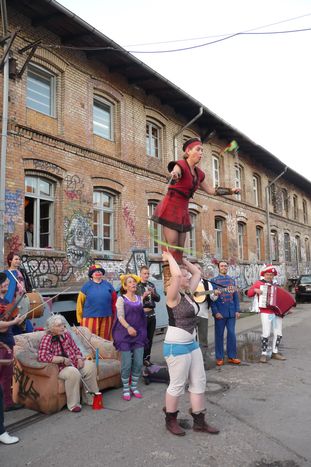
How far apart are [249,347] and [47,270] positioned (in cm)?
545

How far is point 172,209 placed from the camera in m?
4.23

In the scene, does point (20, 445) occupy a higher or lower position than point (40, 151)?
lower

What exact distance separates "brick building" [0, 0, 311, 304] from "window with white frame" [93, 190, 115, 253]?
3cm

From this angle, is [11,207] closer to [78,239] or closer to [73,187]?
[73,187]

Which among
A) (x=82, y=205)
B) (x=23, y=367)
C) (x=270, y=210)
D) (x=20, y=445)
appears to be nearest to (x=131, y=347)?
(x=23, y=367)

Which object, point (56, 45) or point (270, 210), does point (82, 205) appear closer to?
point (56, 45)

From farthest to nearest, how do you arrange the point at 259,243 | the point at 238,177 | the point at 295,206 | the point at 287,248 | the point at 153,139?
the point at 295,206, the point at 287,248, the point at 259,243, the point at 238,177, the point at 153,139

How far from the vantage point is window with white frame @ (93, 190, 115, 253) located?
12.6 metres

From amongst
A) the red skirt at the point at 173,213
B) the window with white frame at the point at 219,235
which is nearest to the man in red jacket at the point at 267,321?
the red skirt at the point at 173,213

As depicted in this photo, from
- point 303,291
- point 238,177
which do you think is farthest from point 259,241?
point 238,177

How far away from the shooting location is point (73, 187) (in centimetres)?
1156

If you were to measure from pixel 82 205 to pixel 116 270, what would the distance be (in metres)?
2.41

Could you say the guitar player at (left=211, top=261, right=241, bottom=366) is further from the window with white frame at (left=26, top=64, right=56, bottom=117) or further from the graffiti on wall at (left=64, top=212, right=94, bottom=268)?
the window with white frame at (left=26, top=64, right=56, bottom=117)

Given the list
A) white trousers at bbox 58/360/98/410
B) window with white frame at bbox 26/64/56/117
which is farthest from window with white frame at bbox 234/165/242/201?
white trousers at bbox 58/360/98/410
